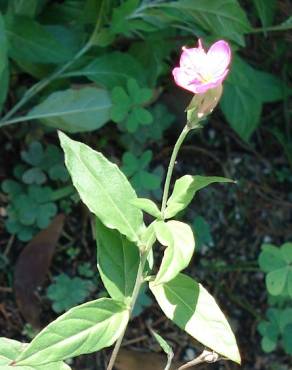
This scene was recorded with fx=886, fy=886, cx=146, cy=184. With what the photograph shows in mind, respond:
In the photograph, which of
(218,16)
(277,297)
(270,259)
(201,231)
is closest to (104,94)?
(218,16)

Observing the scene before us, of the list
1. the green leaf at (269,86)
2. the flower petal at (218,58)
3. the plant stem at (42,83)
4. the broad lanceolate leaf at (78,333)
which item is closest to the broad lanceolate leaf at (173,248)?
the broad lanceolate leaf at (78,333)

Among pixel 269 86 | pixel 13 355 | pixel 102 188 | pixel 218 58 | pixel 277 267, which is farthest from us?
pixel 269 86

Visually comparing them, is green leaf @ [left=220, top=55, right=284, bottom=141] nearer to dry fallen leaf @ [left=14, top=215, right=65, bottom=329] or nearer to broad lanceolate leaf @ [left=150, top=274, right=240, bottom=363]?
dry fallen leaf @ [left=14, top=215, right=65, bottom=329]

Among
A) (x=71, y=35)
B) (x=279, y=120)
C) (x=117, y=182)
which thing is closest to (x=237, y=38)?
(x=71, y=35)

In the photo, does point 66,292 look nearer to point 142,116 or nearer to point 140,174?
point 140,174

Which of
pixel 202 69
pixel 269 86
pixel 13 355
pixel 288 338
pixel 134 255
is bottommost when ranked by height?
pixel 288 338

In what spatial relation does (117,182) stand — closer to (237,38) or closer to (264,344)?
(237,38)

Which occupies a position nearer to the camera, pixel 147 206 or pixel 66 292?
pixel 147 206

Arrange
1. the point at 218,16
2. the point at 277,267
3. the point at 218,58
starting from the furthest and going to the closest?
the point at 277,267
the point at 218,16
the point at 218,58
